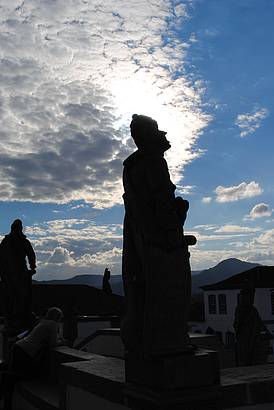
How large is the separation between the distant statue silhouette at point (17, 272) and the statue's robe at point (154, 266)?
5914mm

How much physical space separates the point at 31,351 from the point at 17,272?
126 inches

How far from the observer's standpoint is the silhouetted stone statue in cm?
655

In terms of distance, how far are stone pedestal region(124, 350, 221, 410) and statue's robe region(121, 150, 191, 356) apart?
165mm

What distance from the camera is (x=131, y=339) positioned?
13.5ft

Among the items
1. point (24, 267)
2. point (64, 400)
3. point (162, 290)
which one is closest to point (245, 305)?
point (64, 400)

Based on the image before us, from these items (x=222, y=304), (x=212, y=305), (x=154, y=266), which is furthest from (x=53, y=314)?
(x=212, y=305)

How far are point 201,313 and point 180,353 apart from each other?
56.7 meters

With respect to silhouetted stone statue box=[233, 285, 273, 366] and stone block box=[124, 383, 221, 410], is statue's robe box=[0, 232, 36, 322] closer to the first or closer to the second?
silhouetted stone statue box=[233, 285, 273, 366]

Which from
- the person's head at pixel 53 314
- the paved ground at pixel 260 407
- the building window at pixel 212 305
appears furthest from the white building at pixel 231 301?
the paved ground at pixel 260 407

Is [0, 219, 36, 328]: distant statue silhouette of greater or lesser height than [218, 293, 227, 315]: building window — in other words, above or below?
above

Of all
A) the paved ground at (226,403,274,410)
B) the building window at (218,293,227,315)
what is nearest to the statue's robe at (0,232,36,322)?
the paved ground at (226,403,274,410)

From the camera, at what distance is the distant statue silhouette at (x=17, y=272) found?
32.1 ft

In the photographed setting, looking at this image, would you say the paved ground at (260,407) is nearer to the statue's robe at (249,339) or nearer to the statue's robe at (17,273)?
the statue's robe at (249,339)

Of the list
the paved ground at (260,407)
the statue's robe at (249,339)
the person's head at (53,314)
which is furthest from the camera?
the person's head at (53,314)
